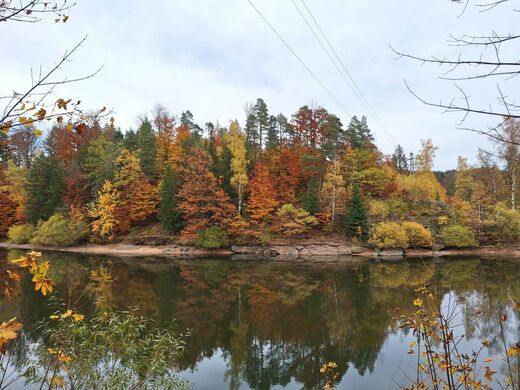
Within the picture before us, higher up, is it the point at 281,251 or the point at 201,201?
the point at 201,201

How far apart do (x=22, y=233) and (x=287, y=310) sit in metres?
31.3

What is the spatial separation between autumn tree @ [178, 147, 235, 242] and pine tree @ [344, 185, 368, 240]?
9.95 meters

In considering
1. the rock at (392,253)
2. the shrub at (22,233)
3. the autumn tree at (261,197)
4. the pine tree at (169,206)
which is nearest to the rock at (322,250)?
the rock at (392,253)

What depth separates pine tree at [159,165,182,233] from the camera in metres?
31.7

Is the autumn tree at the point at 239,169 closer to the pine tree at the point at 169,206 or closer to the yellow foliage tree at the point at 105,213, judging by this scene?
the pine tree at the point at 169,206

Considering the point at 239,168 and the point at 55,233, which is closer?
the point at 55,233

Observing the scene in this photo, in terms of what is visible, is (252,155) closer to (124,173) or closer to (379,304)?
(124,173)

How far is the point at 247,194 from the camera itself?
3397 cm

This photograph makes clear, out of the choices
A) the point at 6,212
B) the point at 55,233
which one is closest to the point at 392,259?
the point at 55,233

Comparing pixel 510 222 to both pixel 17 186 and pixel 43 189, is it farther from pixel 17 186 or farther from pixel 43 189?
pixel 17 186

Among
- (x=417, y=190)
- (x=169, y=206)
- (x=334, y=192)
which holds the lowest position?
(x=169, y=206)

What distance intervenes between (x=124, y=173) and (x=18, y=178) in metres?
14.2

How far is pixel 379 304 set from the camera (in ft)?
43.1

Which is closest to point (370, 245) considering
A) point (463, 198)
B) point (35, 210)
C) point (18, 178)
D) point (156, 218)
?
point (463, 198)
